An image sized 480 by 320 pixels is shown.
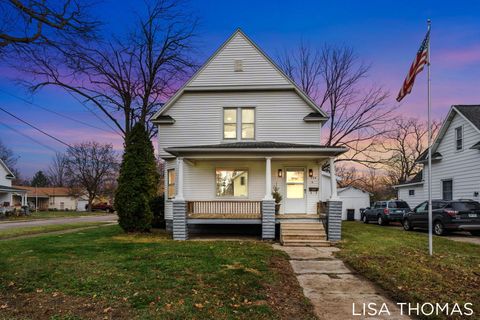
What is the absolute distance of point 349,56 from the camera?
27.8 meters

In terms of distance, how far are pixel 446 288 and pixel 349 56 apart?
25139 millimetres

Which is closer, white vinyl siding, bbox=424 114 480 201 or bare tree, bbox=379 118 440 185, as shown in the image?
white vinyl siding, bbox=424 114 480 201

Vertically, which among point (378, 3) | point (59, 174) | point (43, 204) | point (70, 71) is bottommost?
point (43, 204)

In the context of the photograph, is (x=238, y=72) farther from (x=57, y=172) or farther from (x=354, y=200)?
(x=57, y=172)

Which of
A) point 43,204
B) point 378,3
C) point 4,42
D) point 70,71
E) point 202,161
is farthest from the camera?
point 43,204

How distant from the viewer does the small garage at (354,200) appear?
30867 mm

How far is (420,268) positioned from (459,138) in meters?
13.7

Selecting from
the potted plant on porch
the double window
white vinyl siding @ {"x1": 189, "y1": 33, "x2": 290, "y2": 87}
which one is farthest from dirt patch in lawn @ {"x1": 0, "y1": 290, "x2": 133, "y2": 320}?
white vinyl siding @ {"x1": 189, "y1": 33, "x2": 290, "y2": 87}

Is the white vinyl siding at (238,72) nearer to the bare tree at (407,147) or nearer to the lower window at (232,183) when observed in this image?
the lower window at (232,183)

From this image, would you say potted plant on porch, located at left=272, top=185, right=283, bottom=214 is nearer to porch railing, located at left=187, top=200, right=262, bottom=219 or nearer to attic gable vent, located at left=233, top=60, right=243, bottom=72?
porch railing, located at left=187, top=200, right=262, bottom=219

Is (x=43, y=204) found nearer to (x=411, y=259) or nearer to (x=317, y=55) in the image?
(x=317, y=55)

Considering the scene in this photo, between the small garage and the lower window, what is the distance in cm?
1873

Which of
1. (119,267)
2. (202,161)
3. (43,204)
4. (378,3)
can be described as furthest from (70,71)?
(43,204)

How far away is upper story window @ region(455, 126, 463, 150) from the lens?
17.8 m
